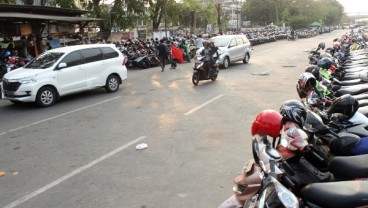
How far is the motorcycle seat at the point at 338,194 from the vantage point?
8.25 ft

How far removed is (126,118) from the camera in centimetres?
866

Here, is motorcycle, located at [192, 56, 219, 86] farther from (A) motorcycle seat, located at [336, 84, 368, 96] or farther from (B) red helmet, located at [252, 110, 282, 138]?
(B) red helmet, located at [252, 110, 282, 138]

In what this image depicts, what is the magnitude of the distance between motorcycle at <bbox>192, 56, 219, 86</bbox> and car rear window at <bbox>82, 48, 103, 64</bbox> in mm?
3449

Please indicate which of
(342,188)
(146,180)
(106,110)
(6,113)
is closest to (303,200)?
(342,188)

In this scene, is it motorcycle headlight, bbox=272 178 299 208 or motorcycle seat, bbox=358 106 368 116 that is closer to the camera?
motorcycle headlight, bbox=272 178 299 208

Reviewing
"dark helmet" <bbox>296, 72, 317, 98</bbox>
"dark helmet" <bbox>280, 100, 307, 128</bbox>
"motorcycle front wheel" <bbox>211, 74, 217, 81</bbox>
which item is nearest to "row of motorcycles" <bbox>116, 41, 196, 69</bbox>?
"motorcycle front wheel" <bbox>211, 74, 217, 81</bbox>

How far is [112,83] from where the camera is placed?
12.5 m

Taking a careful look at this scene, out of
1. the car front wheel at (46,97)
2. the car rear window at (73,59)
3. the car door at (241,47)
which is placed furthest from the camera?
the car door at (241,47)

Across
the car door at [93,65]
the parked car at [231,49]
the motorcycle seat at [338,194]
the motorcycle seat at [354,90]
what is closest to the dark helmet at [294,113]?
the motorcycle seat at [338,194]

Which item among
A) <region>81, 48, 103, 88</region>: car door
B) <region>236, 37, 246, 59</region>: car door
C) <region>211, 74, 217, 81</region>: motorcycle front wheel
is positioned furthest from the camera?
<region>236, 37, 246, 59</region>: car door

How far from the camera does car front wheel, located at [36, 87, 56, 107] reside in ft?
34.2

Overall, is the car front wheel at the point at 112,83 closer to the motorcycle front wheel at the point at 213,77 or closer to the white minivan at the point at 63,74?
the white minivan at the point at 63,74

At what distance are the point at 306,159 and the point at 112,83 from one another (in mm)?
9485

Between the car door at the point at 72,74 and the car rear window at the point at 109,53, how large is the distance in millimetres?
1068
